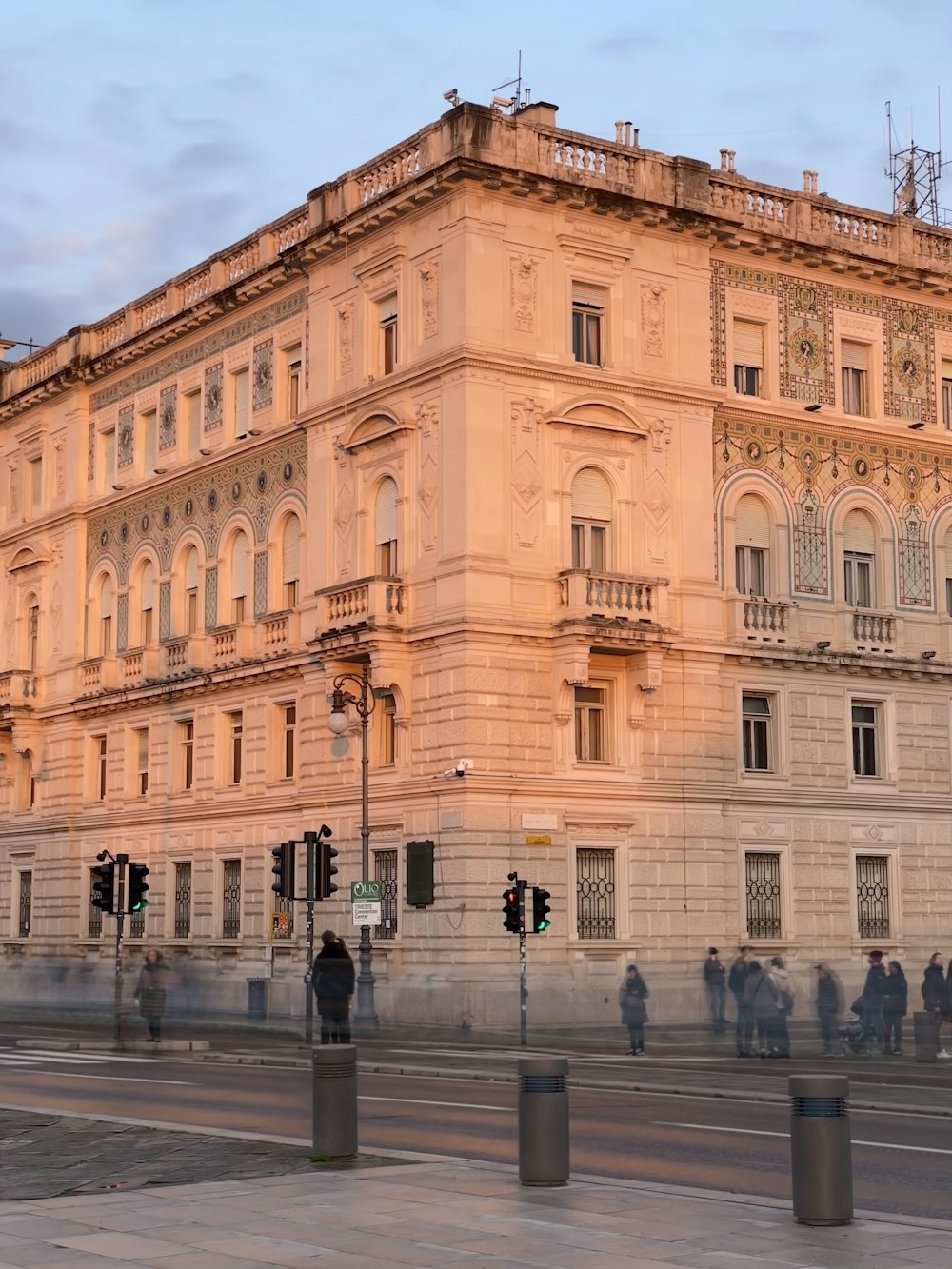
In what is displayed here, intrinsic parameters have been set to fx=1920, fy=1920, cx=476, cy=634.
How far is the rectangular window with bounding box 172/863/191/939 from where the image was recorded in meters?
50.2

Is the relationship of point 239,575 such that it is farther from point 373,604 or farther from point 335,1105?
point 335,1105

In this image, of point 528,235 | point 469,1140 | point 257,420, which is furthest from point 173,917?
point 469,1140

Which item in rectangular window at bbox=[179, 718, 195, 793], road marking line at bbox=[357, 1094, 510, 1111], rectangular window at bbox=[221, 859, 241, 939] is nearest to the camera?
road marking line at bbox=[357, 1094, 510, 1111]

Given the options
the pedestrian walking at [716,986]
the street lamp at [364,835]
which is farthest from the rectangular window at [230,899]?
the pedestrian walking at [716,986]

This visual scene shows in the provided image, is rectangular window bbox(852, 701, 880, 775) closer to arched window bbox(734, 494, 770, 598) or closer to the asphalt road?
arched window bbox(734, 494, 770, 598)

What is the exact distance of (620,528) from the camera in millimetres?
42500

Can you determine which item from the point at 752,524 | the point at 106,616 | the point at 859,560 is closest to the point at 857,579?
the point at 859,560

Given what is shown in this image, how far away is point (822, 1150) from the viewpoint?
12016 mm

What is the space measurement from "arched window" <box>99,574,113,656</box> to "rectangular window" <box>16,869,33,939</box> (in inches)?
294

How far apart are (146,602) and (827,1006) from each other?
26.7m

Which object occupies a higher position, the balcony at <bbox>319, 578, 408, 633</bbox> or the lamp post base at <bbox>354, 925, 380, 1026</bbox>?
the balcony at <bbox>319, 578, 408, 633</bbox>

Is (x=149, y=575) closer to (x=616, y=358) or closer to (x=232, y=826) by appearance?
(x=232, y=826)

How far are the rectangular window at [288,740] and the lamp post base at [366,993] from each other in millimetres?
8094

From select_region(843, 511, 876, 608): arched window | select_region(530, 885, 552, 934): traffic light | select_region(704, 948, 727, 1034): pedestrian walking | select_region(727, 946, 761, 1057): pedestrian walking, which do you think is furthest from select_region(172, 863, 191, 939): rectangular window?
select_region(727, 946, 761, 1057): pedestrian walking
